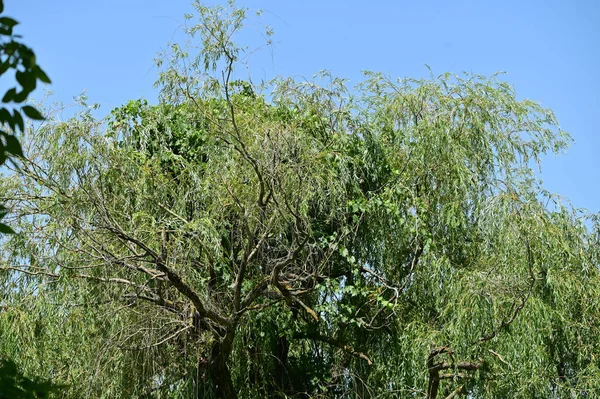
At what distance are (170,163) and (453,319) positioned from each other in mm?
2639

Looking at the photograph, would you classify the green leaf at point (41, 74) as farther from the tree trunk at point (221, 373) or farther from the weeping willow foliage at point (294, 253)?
the tree trunk at point (221, 373)

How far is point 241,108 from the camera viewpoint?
7199 mm

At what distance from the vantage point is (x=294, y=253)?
552cm

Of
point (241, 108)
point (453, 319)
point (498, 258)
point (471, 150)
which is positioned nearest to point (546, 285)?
point (498, 258)

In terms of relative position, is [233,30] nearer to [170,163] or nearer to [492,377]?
[170,163]

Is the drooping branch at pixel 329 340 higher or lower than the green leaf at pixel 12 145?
higher

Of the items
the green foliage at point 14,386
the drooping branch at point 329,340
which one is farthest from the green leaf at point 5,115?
the drooping branch at point 329,340

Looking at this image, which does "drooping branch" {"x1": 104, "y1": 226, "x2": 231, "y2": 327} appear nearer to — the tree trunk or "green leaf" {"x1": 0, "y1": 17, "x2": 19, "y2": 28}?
the tree trunk

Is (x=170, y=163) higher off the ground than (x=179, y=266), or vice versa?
(x=170, y=163)

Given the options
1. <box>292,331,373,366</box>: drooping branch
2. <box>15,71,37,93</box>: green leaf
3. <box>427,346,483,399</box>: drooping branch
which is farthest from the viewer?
<box>292,331,373,366</box>: drooping branch

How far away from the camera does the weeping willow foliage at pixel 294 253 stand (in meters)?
5.92

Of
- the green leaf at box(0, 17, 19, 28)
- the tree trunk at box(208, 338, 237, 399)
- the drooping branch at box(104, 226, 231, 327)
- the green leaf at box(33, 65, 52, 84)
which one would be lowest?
the green leaf at box(33, 65, 52, 84)

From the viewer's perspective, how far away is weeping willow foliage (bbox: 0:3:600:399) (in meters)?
5.92

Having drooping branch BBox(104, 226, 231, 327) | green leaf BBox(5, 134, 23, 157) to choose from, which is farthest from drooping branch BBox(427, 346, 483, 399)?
green leaf BBox(5, 134, 23, 157)
